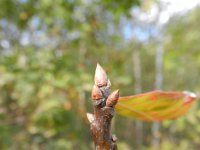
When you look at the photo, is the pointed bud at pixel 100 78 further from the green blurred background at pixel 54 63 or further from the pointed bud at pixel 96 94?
the green blurred background at pixel 54 63

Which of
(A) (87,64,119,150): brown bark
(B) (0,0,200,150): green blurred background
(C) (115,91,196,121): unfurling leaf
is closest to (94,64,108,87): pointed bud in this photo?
(A) (87,64,119,150): brown bark

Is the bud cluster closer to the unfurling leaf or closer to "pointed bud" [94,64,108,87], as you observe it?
"pointed bud" [94,64,108,87]

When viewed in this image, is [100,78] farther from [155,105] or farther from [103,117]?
[155,105]

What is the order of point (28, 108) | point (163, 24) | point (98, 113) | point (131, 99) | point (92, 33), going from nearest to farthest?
point (98, 113)
point (131, 99)
point (28, 108)
point (92, 33)
point (163, 24)

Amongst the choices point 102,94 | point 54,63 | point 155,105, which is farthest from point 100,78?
point 54,63

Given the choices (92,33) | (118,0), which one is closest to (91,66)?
(92,33)

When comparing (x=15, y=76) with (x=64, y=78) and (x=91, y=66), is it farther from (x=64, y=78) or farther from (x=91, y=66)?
(x=91, y=66)

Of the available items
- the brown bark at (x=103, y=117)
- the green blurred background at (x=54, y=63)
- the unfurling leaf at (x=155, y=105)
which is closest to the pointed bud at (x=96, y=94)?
the brown bark at (x=103, y=117)
